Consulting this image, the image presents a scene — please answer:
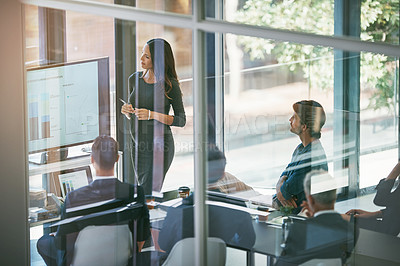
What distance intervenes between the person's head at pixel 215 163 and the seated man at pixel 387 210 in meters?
0.73

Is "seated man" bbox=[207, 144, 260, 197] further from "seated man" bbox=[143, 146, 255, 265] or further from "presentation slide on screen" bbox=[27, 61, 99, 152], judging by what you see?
"presentation slide on screen" bbox=[27, 61, 99, 152]

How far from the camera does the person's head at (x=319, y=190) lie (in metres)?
2.38

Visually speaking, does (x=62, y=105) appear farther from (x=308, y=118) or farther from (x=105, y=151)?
(x=308, y=118)

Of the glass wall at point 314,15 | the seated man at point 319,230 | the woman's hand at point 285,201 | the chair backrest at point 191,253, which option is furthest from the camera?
the chair backrest at point 191,253

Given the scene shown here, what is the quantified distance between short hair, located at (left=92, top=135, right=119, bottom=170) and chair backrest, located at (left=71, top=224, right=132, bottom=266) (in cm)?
36

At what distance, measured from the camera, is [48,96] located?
3332 millimetres

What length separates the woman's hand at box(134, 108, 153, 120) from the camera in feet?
9.69

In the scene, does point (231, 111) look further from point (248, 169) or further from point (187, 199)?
point (187, 199)

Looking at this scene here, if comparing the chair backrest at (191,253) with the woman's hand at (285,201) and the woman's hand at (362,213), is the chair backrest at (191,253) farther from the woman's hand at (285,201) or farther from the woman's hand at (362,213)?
the woman's hand at (362,213)

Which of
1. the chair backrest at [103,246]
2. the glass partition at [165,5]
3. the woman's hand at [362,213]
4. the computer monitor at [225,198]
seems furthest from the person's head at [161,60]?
the woman's hand at [362,213]

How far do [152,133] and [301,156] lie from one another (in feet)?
2.87

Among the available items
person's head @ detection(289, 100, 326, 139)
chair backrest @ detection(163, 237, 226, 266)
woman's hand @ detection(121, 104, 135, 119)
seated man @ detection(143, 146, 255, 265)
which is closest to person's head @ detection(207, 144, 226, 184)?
seated man @ detection(143, 146, 255, 265)

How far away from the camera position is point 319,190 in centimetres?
243

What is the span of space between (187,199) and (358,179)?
2.99 ft
